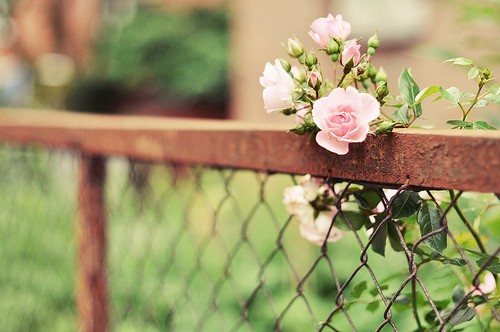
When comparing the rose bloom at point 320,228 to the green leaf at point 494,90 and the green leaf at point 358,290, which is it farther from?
the green leaf at point 494,90

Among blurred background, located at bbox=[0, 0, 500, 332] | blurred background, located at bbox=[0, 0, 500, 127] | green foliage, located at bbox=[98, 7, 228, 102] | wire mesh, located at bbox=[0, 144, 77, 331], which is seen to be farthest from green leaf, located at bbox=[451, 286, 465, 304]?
green foliage, located at bbox=[98, 7, 228, 102]

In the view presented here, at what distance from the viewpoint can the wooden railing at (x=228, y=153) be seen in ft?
2.31

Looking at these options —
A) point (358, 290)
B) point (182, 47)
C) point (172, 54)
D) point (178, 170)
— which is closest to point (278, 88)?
point (358, 290)

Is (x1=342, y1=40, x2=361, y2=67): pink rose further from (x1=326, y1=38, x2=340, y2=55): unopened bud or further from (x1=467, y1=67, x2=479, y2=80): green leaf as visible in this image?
(x1=467, y1=67, x2=479, y2=80): green leaf

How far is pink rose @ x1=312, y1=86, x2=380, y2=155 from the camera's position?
76 centimetres

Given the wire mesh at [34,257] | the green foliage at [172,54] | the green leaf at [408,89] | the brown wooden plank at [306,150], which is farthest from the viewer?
the green foliage at [172,54]

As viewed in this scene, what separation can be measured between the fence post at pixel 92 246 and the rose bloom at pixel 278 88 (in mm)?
1008

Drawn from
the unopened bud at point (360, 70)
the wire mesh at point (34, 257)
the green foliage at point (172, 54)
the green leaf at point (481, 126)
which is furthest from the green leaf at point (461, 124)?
the green foliage at point (172, 54)

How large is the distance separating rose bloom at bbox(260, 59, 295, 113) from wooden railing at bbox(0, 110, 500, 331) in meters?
0.08

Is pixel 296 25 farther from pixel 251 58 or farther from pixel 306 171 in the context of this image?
pixel 306 171

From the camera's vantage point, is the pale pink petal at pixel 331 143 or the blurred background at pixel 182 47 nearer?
the pale pink petal at pixel 331 143

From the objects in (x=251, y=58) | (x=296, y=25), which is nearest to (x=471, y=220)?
(x=296, y=25)

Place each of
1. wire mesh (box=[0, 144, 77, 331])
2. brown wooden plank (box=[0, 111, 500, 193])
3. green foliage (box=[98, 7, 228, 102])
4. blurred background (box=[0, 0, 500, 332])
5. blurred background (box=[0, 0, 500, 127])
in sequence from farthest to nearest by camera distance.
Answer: green foliage (box=[98, 7, 228, 102]) → blurred background (box=[0, 0, 500, 127]) → wire mesh (box=[0, 144, 77, 331]) → blurred background (box=[0, 0, 500, 332]) → brown wooden plank (box=[0, 111, 500, 193])

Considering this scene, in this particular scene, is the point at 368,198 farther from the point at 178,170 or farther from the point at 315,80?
the point at 178,170
